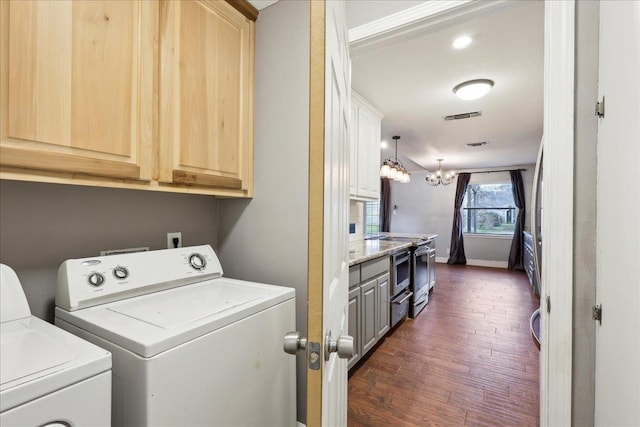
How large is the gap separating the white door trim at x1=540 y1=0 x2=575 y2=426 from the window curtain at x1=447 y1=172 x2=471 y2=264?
264 inches

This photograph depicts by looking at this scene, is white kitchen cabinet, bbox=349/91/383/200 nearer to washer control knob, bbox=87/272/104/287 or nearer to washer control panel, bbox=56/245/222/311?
washer control panel, bbox=56/245/222/311

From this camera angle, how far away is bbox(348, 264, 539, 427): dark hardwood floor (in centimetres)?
189

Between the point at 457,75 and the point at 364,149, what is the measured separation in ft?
3.44

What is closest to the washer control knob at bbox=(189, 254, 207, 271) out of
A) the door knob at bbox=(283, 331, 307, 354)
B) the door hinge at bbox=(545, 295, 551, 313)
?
the door knob at bbox=(283, 331, 307, 354)

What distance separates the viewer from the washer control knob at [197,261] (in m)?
1.49

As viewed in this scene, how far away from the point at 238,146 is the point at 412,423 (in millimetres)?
1926

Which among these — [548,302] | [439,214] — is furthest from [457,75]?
[439,214]

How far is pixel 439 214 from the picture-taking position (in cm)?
771

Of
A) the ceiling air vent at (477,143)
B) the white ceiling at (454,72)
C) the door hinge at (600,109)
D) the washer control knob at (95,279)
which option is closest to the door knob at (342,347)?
the washer control knob at (95,279)

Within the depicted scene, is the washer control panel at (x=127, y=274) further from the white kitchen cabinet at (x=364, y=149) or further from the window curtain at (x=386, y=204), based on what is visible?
the window curtain at (x=386, y=204)

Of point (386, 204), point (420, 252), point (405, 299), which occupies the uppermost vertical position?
point (386, 204)

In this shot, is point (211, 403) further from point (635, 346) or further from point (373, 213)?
point (373, 213)

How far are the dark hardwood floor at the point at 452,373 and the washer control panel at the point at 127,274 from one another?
1.33m

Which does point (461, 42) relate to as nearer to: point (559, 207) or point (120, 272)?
point (559, 207)
